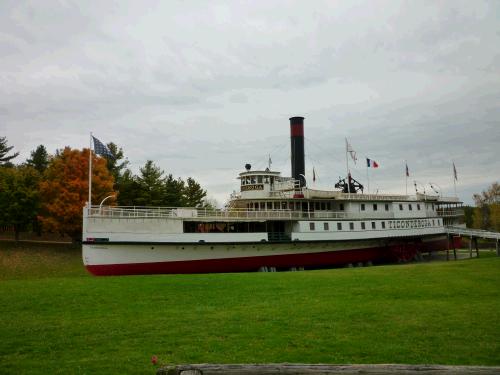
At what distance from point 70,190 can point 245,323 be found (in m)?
32.6

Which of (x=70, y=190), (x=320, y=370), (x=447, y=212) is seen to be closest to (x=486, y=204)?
(x=447, y=212)

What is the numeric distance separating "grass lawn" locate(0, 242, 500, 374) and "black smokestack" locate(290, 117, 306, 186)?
21.4 m

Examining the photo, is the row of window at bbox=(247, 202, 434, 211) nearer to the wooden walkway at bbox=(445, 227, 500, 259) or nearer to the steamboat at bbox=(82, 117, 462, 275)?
the steamboat at bbox=(82, 117, 462, 275)

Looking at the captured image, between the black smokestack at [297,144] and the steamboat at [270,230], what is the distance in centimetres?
9

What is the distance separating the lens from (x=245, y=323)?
10.2 meters

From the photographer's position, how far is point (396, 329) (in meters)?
9.41

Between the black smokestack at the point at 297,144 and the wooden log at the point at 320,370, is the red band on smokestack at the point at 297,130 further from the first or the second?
the wooden log at the point at 320,370

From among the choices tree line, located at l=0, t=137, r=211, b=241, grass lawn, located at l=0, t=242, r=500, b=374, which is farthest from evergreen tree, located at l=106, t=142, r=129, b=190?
grass lawn, located at l=0, t=242, r=500, b=374

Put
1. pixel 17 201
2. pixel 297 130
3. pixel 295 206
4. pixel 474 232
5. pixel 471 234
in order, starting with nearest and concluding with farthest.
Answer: pixel 295 206 < pixel 297 130 < pixel 471 234 < pixel 474 232 < pixel 17 201

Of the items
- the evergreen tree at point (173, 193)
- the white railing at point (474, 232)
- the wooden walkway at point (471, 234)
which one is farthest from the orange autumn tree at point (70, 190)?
the white railing at point (474, 232)

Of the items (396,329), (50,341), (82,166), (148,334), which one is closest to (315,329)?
(396,329)

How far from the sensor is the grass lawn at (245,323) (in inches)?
303

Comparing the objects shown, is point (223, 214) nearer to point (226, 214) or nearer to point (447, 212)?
point (226, 214)

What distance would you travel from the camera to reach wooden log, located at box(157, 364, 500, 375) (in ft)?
→ 14.5
